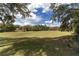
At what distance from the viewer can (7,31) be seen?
1650mm

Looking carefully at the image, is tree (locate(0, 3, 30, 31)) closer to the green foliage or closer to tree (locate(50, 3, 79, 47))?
the green foliage

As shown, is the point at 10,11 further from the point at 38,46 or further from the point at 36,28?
the point at 38,46

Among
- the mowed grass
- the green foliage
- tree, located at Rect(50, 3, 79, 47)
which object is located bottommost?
the mowed grass

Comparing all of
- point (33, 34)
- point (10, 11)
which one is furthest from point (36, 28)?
point (10, 11)

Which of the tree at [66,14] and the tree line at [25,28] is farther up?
the tree at [66,14]

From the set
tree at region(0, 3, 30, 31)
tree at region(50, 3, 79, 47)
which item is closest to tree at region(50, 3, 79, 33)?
tree at region(50, 3, 79, 47)

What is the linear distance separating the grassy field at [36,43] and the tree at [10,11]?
0.33 feet

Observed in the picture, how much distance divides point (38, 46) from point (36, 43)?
0.03 meters

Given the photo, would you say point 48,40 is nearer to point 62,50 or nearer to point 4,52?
point 62,50

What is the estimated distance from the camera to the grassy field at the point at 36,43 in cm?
163

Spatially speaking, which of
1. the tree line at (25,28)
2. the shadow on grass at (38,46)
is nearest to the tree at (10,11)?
the tree line at (25,28)

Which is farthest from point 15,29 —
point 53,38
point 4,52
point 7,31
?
point 53,38

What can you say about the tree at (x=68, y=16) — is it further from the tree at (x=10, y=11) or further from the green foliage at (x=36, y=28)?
the tree at (x=10, y=11)

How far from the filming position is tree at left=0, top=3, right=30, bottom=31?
165 centimetres
